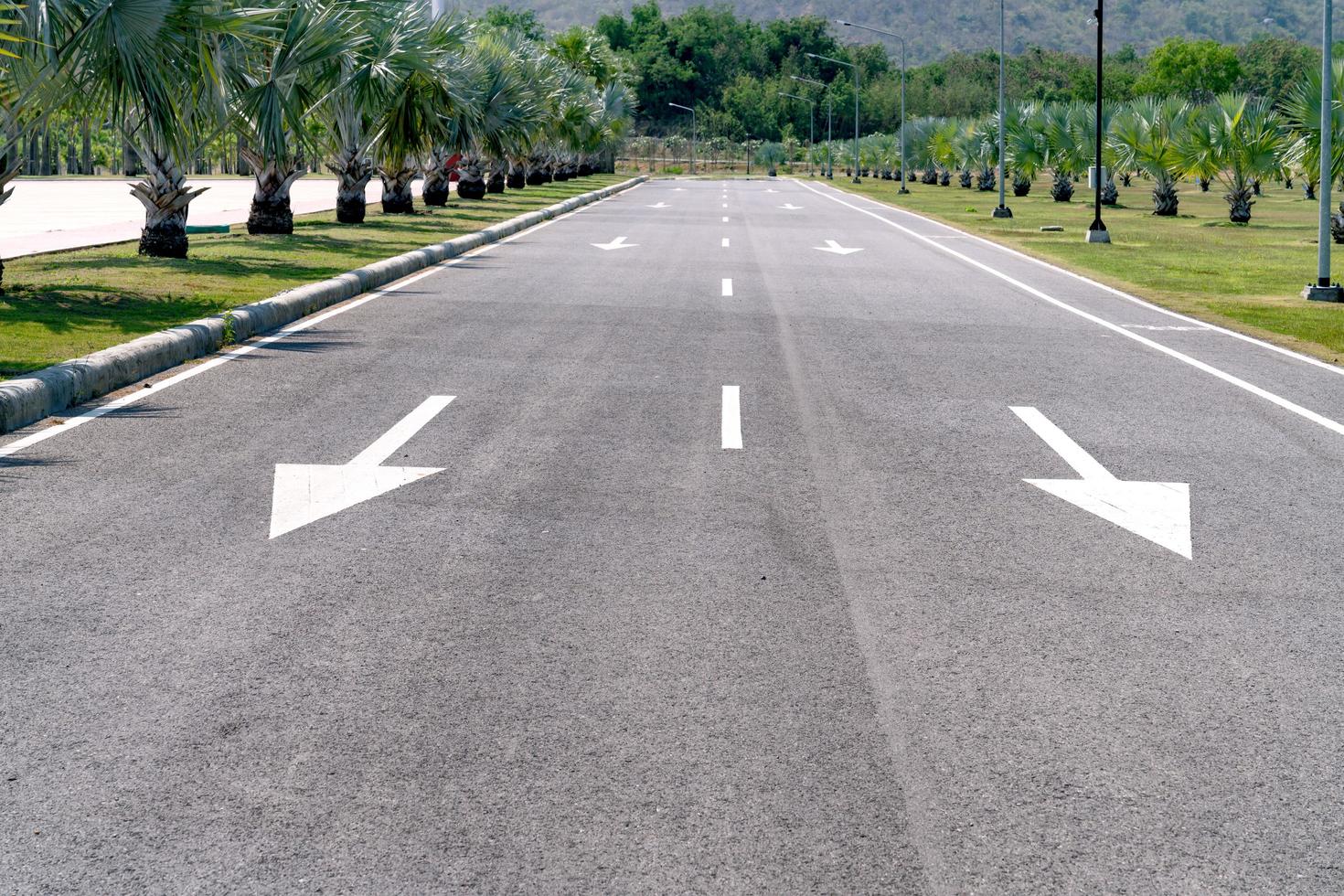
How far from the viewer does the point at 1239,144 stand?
3866cm

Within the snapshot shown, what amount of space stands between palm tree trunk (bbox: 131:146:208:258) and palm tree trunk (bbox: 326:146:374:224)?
401 inches

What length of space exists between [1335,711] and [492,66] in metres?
42.2

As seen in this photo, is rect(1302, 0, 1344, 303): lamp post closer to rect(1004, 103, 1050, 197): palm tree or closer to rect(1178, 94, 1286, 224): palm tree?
rect(1178, 94, 1286, 224): palm tree

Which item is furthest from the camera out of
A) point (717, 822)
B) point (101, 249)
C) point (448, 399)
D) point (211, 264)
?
point (101, 249)

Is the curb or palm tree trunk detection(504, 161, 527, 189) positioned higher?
palm tree trunk detection(504, 161, 527, 189)

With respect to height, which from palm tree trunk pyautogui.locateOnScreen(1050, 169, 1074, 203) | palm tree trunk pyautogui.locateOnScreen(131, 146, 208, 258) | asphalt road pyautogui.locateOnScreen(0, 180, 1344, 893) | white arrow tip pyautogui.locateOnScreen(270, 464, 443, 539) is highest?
palm tree trunk pyautogui.locateOnScreen(1050, 169, 1074, 203)

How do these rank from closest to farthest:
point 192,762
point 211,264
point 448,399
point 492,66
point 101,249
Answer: point 192,762 → point 448,399 → point 211,264 → point 101,249 → point 492,66

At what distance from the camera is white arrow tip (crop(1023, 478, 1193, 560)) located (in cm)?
733

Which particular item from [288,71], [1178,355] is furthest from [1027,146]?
[1178,355]

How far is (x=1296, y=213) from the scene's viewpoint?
1779 inches

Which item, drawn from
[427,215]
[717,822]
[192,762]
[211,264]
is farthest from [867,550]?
[427,215]

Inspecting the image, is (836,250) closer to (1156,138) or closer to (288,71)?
(288,71)

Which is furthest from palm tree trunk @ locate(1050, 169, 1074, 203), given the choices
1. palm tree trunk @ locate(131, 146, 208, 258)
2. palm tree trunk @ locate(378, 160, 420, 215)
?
palm tree trunk @ locate(131, 146, 208, 258)

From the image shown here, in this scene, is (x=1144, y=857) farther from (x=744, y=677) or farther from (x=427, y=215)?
(x=427, y=215)
